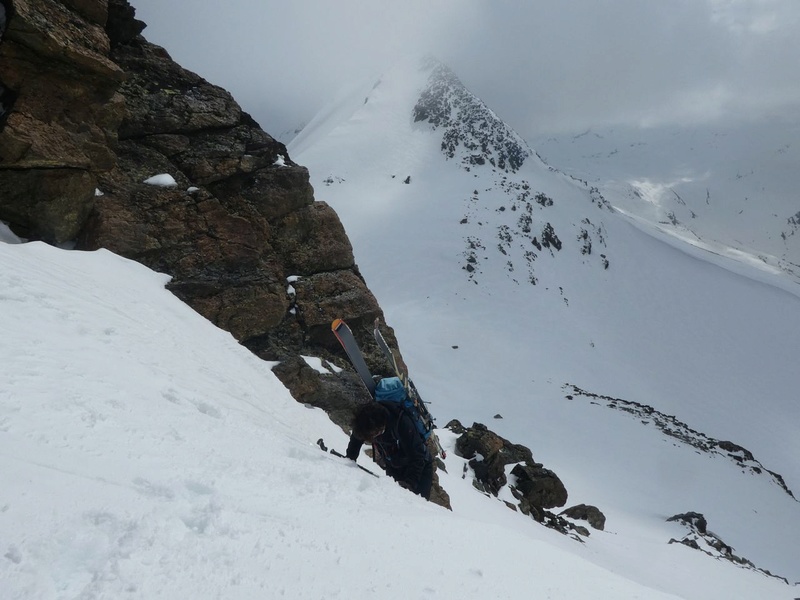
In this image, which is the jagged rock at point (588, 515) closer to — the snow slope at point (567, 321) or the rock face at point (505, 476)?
the rock face at point (505, 476)

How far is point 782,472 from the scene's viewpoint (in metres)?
35.0

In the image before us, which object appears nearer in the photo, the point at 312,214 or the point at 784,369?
the point at 312,214

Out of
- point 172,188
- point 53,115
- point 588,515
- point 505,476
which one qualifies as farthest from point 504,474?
point 53,115

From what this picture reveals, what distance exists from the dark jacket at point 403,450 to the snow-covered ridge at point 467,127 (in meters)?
75.2

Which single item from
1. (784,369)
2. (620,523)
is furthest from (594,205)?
(620,523)

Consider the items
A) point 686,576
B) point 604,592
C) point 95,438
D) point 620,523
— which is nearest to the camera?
point 95,438

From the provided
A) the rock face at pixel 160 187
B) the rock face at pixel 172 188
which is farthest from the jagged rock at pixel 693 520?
the rock face at pixel 160 187

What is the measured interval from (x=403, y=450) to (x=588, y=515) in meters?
18.0

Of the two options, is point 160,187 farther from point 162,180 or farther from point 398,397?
point 398,397

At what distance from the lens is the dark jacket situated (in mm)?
6148

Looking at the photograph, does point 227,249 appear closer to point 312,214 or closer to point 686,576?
point 312,214

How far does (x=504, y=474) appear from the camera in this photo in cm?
2008

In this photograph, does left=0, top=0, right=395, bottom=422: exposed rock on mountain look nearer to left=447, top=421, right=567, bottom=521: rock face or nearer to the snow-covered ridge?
left=447, top=421, right=567, bottom=521: rock face

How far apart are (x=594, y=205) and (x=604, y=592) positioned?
86.7 meters
